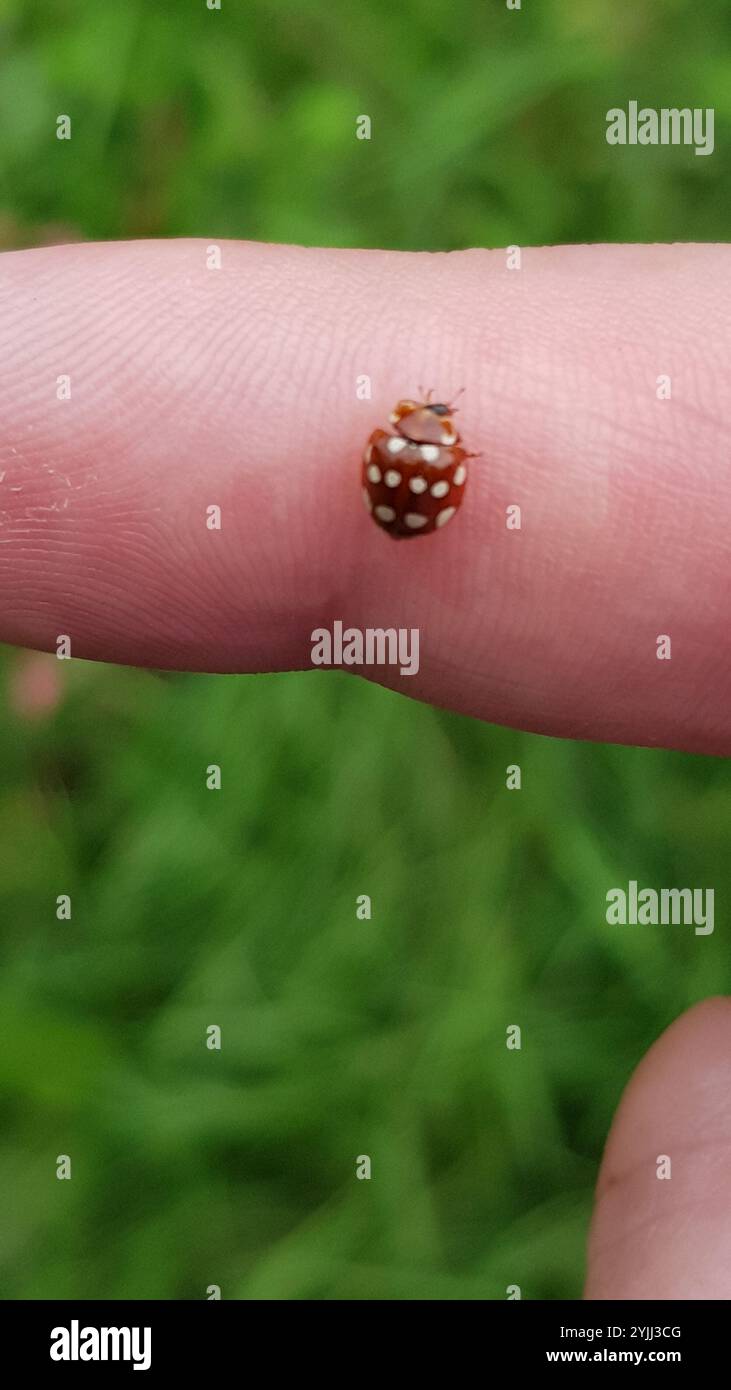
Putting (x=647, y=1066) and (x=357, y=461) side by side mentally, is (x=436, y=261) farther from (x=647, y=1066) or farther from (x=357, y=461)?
(x=647, y=1066)

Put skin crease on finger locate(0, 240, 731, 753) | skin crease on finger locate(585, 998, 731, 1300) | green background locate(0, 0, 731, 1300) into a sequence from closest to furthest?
skin crease on finger locate(585, 998, 731, 1300)
skin crease on finger locate(0, 240, 731, 753)
green background locate(0, 0, 731, 1300)

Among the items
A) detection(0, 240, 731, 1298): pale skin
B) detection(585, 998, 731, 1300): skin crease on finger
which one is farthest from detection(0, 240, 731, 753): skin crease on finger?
detection(585, 998, 731, 1300): skin crease on finger

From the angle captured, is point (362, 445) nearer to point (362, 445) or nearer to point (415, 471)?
point (362, 445)

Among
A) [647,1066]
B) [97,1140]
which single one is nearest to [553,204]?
[647,1066]
